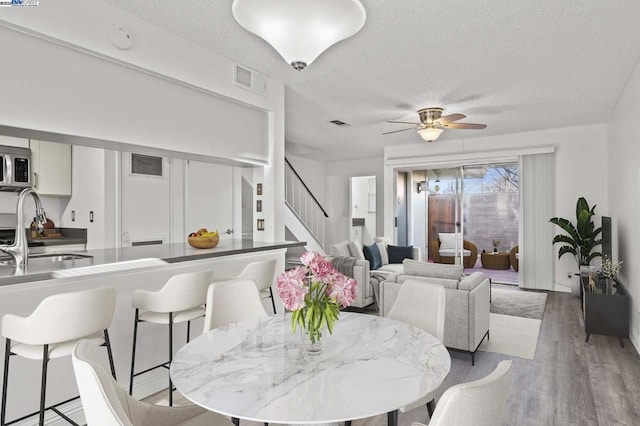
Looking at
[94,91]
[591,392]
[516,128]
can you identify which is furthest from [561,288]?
[94,91]

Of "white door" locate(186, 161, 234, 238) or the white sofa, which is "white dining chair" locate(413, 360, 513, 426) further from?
"white door" locate(186, 161, 234, 238)

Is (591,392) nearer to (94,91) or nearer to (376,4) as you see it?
(376,4)

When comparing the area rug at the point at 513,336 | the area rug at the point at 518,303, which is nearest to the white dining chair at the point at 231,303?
the area rug at the point at 513,336

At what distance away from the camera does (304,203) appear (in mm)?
8477

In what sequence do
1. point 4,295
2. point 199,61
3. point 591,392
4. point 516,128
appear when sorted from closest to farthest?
point 4,295 → point 591,392 → point 199,61 → point 516,128

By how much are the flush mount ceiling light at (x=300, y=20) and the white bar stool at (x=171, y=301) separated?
1.58 m

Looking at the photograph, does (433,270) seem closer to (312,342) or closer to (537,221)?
(312,342)

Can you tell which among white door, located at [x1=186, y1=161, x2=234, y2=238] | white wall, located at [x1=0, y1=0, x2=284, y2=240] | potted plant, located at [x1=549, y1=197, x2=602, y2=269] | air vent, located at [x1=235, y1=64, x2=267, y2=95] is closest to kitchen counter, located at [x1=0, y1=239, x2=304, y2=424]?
white wall, located at [x1=0, y1=0, x2=284, y2=240]

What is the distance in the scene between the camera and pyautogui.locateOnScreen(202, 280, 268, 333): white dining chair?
2244mm

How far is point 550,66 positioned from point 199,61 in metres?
3.35

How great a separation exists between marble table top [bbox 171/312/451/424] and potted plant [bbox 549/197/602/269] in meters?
5.21

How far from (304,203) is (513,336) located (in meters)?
5.17

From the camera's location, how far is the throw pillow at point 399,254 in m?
6.54

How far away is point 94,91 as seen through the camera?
267 centimetres
